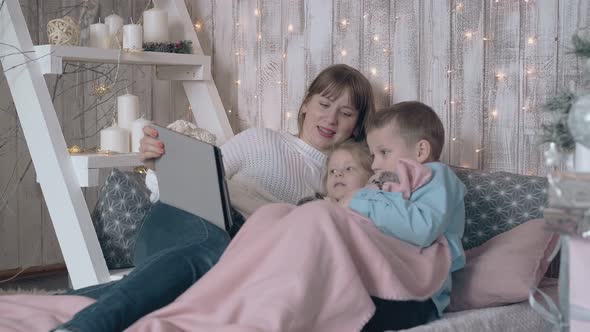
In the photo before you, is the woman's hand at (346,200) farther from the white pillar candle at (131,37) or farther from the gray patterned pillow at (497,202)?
the white pillar candle at (131,37)

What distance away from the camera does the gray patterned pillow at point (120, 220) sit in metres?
2.31

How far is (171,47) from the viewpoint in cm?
271

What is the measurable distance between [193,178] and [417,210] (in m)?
0.56

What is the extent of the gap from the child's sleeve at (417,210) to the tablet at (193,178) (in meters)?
0.34

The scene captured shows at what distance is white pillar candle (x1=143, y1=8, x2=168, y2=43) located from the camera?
2682 mm

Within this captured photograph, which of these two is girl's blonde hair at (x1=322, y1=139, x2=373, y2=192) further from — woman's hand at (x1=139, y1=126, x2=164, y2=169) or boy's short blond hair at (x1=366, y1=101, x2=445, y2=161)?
woman's hand at (x1=139, y1=126, x2=164, y2=169)

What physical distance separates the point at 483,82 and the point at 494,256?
60 centimetres

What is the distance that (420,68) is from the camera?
2326mm

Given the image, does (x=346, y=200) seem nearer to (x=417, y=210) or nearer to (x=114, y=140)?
(x=417, y=210)

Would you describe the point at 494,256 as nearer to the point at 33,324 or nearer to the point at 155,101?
the point at 33,324

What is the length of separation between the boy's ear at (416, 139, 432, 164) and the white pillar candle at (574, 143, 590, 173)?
0.69m

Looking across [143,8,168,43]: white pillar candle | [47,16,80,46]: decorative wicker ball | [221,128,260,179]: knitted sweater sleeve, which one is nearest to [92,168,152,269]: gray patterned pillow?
[221,128,260,179]: knitted sweater sleeve

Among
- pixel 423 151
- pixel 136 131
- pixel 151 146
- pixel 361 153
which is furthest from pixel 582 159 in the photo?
pixel 136 131

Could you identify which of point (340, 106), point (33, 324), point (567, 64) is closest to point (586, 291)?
point (567, 64)
